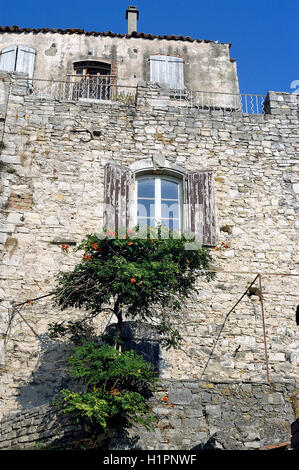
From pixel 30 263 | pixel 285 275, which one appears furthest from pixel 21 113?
pixel 285 275

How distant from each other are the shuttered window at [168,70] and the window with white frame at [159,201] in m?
4.46

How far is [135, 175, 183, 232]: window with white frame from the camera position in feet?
30.6

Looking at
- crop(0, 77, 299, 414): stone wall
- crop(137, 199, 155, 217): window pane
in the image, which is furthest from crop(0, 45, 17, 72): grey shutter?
crop(137, 199, 155, 217): window pane

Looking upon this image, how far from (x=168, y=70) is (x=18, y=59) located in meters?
3.73

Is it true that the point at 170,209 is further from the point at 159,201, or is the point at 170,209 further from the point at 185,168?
the point at 185,168

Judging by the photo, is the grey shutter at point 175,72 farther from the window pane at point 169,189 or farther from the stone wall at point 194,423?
Result: the stone wall at point 194,423

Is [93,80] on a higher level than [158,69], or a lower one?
lower

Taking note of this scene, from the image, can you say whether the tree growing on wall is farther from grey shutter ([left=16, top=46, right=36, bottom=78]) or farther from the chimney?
the chimney

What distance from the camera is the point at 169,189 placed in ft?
31.8

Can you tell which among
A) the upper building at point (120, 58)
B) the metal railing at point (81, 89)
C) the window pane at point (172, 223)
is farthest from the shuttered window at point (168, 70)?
the window pane at point (172, 223)

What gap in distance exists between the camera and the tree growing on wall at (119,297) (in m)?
6.16

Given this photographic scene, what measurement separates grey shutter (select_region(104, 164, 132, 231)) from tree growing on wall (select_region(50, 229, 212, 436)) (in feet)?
4.68

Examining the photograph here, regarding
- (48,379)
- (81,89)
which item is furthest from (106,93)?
(48,379)
